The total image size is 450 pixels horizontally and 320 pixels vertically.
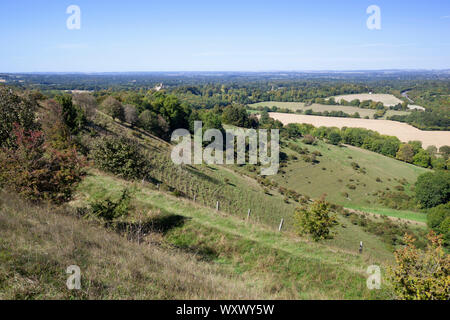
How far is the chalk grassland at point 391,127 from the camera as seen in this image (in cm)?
8469

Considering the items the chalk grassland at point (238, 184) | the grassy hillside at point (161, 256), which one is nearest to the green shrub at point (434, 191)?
the chalk grassland at point (238, 184)

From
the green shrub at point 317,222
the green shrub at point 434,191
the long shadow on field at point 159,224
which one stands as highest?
the long shadow on field at point 159,224

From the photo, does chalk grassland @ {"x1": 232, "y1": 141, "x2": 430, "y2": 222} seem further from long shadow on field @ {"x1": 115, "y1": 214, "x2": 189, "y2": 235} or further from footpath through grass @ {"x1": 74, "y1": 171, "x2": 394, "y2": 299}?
long shadow on field @ {"x1": 115, "y1": 214, "x2": 189, "y2": 235}

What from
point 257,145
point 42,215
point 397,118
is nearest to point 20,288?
point 42,215

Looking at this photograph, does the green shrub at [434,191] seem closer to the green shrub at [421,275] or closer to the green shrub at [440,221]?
the green shrub at [440,221]

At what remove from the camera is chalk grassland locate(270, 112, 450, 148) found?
84.7 m

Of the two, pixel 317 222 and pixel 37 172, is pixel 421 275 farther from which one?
pixel 37 172

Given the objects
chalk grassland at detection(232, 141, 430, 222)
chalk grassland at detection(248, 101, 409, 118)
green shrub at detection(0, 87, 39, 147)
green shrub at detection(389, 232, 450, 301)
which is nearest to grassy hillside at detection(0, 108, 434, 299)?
green shrub at detection(389, 232, 450, 301)

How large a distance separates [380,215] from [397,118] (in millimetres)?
94599

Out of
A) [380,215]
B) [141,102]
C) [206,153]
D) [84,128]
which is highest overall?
[141,102]
